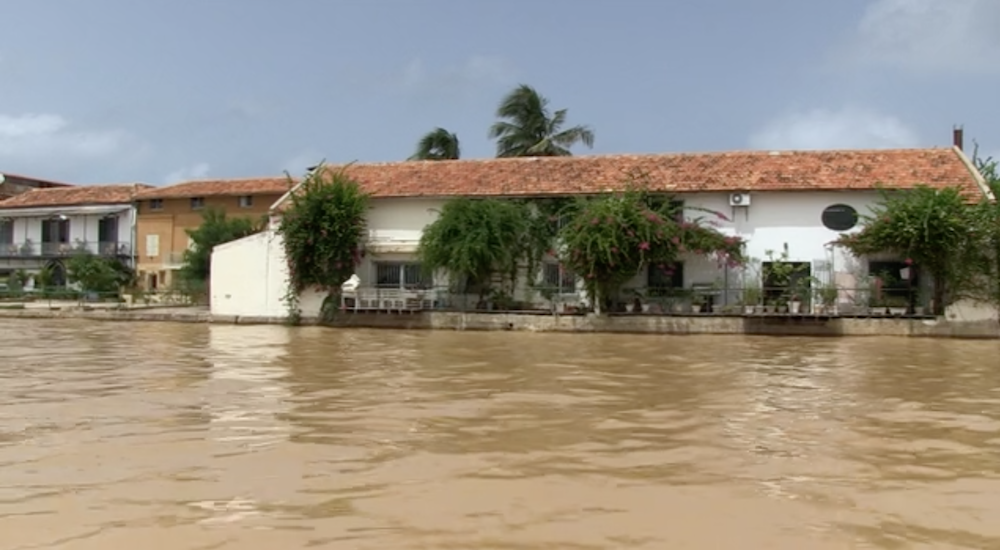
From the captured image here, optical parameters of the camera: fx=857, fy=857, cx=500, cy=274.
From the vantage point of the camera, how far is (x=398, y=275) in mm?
28156

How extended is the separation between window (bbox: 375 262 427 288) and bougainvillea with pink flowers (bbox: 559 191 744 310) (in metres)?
5.23

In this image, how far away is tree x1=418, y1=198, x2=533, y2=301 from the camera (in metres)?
25.2

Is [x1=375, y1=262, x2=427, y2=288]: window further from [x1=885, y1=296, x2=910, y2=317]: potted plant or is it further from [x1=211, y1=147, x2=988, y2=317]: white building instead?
[x1=885, y1=296, x2=910, y2=317]: potted plant

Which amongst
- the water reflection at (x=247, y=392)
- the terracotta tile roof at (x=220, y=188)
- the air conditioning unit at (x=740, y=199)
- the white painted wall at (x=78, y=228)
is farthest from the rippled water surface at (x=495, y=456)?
the white painted wall at (x=78, y=228)

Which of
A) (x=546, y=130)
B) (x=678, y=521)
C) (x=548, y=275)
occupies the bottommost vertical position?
(x=678, y=521)

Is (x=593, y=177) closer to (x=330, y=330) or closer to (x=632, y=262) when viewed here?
(x=632, y=262)

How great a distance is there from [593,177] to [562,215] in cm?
189

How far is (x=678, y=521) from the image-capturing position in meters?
5.51

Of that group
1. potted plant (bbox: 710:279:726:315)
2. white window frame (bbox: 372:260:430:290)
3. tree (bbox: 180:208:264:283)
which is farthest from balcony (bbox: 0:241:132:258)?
potted plant (bbox: 710:279:726:315)

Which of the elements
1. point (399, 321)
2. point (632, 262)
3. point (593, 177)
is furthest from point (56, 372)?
point (593, 177)

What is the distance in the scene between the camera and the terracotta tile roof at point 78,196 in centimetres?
4422

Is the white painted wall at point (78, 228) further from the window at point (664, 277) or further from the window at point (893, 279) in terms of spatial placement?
the window at point (893, 279)

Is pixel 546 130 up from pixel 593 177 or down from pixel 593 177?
up

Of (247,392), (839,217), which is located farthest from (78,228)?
(247,392)
